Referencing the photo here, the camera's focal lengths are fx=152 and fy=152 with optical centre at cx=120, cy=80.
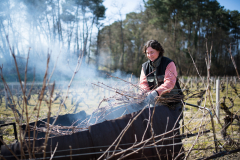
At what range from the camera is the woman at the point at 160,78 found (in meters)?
2.07

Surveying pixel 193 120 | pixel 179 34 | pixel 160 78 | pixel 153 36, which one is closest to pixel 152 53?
pixel 160 78

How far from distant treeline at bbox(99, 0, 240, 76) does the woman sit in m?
18.9

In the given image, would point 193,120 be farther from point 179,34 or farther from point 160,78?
point 179,34

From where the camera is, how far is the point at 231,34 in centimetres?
2684

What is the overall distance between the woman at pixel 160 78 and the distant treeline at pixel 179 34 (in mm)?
18878

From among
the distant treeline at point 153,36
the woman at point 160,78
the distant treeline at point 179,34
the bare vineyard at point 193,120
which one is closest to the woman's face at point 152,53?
the woman at point 160,78

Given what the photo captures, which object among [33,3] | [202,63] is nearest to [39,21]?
[33,3]

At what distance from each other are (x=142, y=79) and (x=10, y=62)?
835 inches

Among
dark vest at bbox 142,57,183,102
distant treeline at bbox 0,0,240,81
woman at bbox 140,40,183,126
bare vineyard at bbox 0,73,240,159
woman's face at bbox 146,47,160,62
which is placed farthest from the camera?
Answer: distant treeline at bbox 0,0,240,81

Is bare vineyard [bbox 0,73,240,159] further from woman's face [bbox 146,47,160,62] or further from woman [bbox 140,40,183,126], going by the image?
woman's face [bbox 146,47,160,62]

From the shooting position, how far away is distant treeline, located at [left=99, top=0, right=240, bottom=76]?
21.6 meters

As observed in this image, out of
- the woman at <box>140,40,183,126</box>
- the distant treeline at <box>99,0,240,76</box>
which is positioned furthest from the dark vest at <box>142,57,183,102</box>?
the distant treeline at <box>99,0,240,76</box>

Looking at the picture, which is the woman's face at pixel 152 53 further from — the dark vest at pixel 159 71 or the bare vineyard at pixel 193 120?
the bare vineyard at pixel 193 120

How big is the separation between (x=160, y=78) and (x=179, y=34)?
2448 cm
